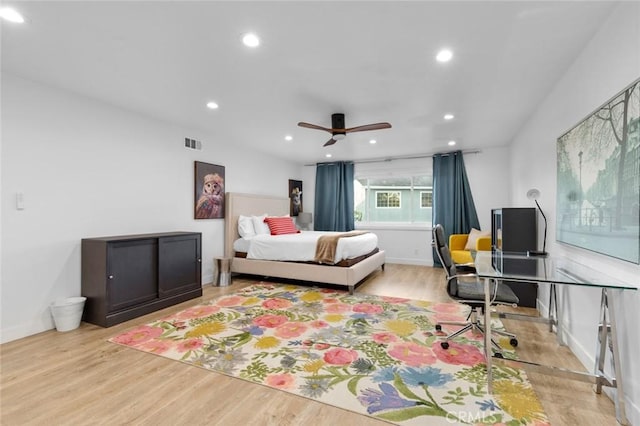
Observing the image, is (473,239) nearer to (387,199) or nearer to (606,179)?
(387,199)

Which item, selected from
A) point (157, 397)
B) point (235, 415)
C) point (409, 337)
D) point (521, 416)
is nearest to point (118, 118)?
point (157, 397)

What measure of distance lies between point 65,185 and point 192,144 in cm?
174

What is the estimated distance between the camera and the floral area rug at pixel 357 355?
66.9 inches

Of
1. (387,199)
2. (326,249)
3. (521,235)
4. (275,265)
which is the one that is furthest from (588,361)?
(387,199)

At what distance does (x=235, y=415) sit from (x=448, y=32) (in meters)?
2.80

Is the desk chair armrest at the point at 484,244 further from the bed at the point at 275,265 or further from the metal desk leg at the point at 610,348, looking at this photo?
the metal desk leg at the point at 610,348

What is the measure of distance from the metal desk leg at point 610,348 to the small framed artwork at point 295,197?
5.73m

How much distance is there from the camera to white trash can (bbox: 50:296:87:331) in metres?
2.77

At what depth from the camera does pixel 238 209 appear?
16.9ft

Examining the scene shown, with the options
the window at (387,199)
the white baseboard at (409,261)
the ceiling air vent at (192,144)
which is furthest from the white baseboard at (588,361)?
the ceiling air vent at (192,144)

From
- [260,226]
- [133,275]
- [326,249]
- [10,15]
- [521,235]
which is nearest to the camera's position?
[10,15]

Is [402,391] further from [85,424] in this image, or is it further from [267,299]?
[267,299]

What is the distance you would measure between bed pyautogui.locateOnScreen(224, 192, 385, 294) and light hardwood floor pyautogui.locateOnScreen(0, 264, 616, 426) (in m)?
2.15

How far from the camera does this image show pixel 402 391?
1.84 m
